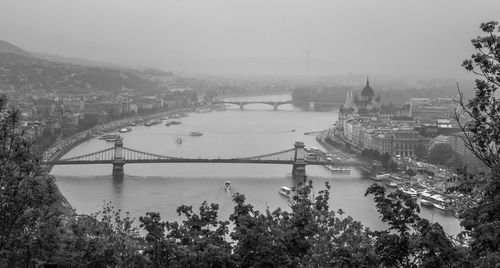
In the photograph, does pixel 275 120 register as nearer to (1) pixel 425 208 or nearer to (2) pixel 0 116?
(1) pixel 425 208

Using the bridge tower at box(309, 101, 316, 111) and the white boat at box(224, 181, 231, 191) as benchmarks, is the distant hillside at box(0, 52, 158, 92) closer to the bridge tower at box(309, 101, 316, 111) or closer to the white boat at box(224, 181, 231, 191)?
the bridge tower at box(309, 101, 316, 111)

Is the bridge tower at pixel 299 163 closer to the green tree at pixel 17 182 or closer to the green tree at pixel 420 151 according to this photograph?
the green tree at pixel 420 151

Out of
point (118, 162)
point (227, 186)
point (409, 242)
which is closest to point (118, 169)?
point (118, 162)

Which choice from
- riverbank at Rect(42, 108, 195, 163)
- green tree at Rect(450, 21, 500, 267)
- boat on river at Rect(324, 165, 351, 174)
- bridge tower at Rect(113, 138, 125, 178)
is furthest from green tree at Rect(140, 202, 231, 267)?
boat on river at Rect(324, 165, 351, 174)

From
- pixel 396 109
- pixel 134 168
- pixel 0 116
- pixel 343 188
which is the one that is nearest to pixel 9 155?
pixel 0 116

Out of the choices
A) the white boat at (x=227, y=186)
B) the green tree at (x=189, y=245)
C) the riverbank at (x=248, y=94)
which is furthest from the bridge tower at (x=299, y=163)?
the riverbank at (x=248, y=94)

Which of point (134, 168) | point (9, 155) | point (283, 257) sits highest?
point (9, 155)
